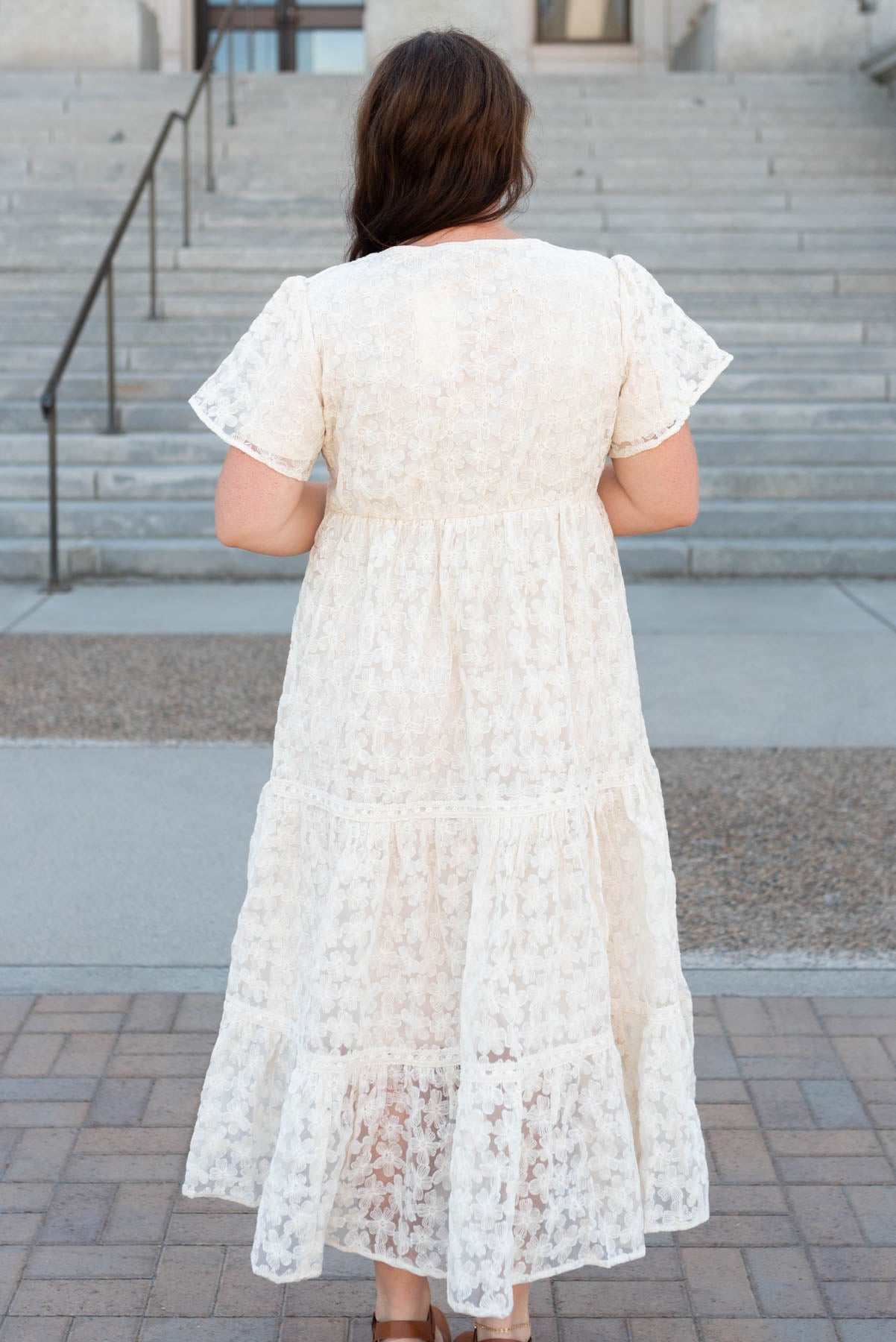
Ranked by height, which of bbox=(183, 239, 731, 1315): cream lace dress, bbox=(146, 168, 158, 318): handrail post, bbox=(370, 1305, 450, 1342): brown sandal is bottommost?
bbox=(146, 168, 158, 318): handrail post

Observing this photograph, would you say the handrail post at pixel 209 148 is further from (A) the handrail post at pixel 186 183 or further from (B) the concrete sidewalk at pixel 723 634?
(B) the concrete sidewalk at pixel 723 634

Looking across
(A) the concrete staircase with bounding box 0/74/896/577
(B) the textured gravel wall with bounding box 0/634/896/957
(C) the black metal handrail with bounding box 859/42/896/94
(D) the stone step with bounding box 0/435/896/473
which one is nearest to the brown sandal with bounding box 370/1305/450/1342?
(B) the textured gravel wall with bounding box 0/634/896/957

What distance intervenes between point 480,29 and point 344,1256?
42.8 ft

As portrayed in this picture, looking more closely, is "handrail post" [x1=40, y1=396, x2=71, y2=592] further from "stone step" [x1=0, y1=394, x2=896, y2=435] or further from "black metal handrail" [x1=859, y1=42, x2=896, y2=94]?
"black metal handrail" [x1=859, y1=42, x2=896, y2=94]

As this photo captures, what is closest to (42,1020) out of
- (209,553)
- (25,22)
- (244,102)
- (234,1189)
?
(234,1189)

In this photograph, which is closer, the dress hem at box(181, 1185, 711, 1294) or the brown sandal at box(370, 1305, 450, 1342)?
the dress hem at box(181, 1185, 711, 1294)

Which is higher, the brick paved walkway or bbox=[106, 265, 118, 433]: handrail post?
the brick paved walkway

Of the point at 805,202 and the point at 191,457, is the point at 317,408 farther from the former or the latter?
the point at 805,202

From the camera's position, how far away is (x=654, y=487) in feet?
6.81

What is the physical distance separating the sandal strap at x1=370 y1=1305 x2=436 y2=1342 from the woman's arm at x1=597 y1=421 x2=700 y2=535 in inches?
44.4

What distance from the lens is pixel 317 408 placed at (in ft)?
6.38

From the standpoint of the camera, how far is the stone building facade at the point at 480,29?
14.6 meters

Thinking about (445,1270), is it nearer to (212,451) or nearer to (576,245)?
(212,451)

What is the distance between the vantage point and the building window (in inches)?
643
